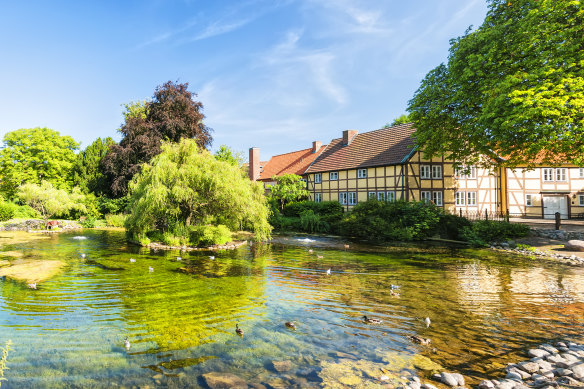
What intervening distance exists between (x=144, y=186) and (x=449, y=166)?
2474cm

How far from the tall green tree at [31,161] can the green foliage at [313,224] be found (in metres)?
27.6

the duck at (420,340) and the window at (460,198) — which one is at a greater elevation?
the window at (460,198)

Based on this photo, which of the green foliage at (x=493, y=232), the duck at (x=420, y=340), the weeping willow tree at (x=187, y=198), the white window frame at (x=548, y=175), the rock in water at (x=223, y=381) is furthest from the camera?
the white window frame at (x=548, y=175)

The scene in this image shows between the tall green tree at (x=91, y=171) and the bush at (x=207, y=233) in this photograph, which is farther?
the tall green tree at (x=91, y=171)

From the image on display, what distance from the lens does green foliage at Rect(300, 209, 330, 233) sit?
95.9ft

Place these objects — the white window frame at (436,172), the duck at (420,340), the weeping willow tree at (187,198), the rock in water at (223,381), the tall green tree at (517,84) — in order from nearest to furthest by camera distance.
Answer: the rock in water at (223,381) < the duck at (420,340) < the tall green tree at (517,84) < the weeping willow tree at (187,198) < the white window frame at (436,172)

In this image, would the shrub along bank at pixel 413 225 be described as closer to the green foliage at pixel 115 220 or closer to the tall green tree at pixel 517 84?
the tall green tree at pixel 517 84

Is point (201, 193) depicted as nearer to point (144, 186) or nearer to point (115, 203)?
point (144, 186)

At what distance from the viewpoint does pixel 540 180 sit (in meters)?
30.3

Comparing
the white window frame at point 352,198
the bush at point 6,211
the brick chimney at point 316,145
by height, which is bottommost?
the bush at point 6,211

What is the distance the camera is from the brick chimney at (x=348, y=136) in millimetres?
36250

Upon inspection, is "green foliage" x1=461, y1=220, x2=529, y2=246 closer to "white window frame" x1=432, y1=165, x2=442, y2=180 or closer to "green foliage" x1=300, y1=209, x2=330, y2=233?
"white window frame" x1=432, y1=165, x2=442, y2=180

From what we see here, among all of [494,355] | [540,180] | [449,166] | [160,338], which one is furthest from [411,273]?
[540,180]

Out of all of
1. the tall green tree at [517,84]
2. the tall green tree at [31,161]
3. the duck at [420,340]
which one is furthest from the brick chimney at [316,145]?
the duck at [420,340]
